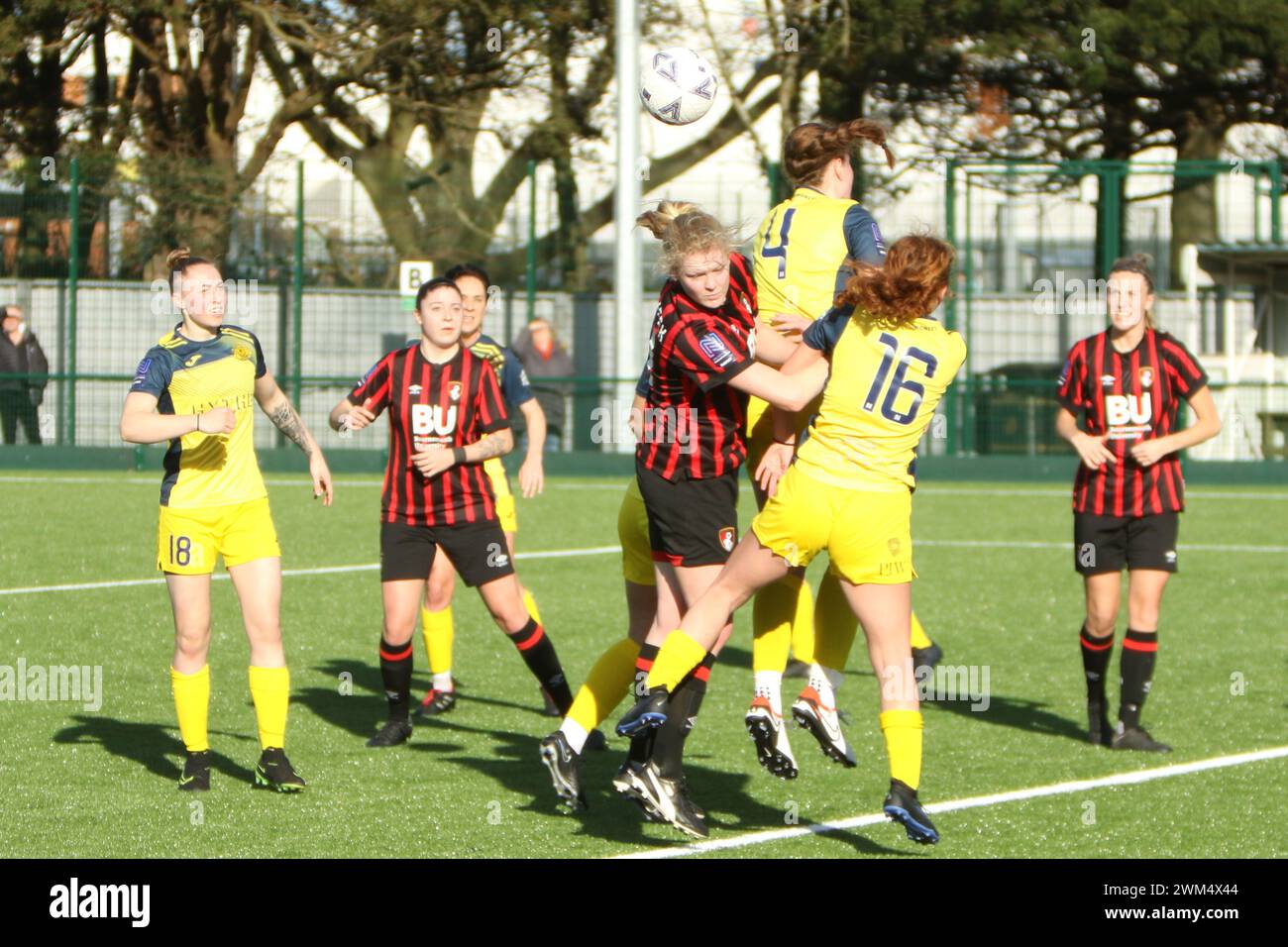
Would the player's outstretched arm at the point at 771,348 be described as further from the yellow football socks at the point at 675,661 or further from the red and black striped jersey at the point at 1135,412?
the red and black striped jersey at the point at 1135,412

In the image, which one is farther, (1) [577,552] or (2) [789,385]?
(1) [577,552]

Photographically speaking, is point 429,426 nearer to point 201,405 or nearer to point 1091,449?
point 201,405

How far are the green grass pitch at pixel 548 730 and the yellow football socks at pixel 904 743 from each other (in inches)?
16.1

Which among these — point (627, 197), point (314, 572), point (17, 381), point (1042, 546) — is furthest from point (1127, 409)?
point (17, 381)

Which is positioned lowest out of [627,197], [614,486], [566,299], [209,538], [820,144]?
[614,486]

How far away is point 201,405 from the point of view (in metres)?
6.67

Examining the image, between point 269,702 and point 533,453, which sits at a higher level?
point 533,453

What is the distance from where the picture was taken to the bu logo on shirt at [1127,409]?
7.79m

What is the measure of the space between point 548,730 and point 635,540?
1.77 meters

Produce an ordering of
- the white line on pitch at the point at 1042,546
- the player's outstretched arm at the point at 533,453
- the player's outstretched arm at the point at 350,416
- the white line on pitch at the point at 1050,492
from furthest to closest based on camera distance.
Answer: the white line on pitch at the point at 1050,492
the white line on pitch at the point at 1042,546
the player's outstretched arm at the point at 533,453
the player's outstretched arm at the point at 350,416

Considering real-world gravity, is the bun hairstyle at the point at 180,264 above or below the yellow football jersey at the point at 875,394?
above

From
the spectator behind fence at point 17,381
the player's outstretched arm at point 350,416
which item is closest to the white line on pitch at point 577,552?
the player's outstretched arm at point 350,416

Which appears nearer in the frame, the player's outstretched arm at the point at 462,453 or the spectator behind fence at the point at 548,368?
the player's outstretched arm at the point at 462,453

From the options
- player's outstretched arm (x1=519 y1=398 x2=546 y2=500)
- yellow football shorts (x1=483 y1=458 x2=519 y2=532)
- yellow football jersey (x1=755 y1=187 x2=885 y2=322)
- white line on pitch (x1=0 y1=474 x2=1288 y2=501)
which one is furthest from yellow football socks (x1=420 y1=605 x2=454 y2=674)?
white line on pitch (x1=0 y1=474 x2=1288 y2=501)
